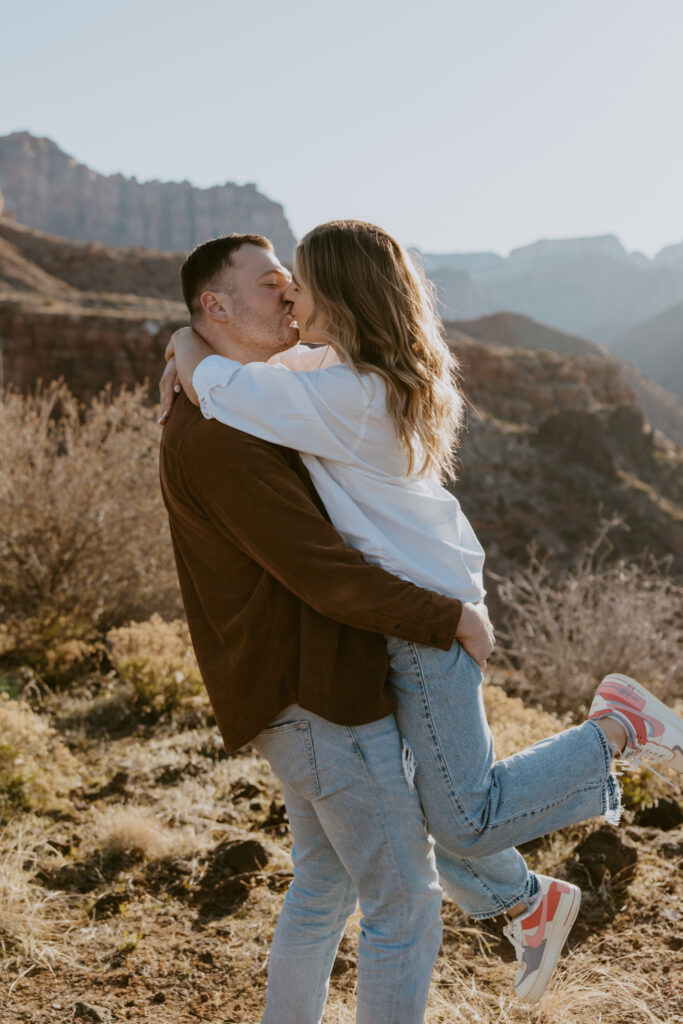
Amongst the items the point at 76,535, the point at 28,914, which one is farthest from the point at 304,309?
the point at 76,535

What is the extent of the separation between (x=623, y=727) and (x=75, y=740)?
12.0ft

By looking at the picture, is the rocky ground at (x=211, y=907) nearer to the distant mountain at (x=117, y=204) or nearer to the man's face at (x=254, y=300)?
the man's face at (x=254, y=300)

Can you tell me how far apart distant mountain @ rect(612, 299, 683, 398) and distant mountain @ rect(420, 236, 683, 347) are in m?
21.0

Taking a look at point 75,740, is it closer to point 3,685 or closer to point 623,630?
point 3,685

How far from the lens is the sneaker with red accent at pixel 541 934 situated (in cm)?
200

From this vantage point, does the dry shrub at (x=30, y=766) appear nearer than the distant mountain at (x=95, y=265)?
Yes

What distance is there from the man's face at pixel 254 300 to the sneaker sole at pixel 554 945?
150 centimetres

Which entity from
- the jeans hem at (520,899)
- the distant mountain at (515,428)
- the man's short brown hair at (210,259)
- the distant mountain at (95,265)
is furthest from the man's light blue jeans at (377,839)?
the distant mountain at (95,265)

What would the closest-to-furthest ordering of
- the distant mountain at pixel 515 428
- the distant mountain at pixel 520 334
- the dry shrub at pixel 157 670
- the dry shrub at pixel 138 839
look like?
the dry shrub at pixel 138 839 < the dry shrub at pixel 157 670 < the distant mountain at pixel 515 428 < the distant mountain at pixel 520 334

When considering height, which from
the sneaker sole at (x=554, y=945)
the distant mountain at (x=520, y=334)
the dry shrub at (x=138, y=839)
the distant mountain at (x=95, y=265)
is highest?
the distant mountain at (x=95, y=265)

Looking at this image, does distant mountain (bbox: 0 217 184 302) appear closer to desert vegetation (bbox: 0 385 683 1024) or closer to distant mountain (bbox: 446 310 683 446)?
distant mountain (bbox: 446 310 683 446)

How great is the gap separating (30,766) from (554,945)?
105 inches

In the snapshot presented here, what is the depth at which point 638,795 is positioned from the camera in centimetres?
370

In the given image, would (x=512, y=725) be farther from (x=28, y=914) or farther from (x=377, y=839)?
(x=377, y=839)
